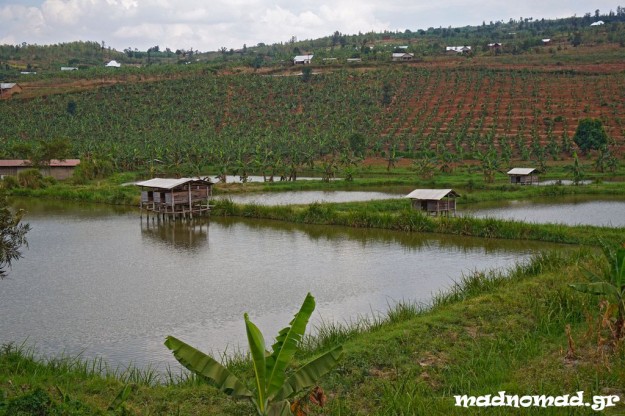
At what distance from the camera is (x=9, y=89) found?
3467 inches

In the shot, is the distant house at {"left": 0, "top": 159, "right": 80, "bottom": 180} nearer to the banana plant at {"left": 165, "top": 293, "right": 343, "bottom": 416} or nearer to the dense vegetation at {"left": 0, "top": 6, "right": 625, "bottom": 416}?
the dense vegetation at {"left": 0, "top": 6, "right": 625, "bottom": 416}

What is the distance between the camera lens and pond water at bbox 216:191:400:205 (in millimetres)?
39716

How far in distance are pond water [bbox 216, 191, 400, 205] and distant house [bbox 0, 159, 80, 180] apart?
56.4 feet

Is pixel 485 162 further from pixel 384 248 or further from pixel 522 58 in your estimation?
pixel 522 58

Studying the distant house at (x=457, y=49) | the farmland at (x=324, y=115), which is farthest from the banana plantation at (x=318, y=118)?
the distant house at (x=457, y=49)

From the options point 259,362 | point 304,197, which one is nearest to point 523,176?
point 304,197

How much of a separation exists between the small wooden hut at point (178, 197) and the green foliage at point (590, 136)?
109 feet

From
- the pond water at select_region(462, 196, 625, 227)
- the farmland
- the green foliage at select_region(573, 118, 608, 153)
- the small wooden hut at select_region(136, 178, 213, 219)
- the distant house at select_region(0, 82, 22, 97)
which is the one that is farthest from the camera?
the distant house at select_region(0, 82, 22, 97)

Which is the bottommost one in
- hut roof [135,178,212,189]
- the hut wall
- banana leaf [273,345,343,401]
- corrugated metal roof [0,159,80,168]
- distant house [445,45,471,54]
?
the hut wall

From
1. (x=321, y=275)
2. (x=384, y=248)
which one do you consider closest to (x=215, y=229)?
(x=384, y=248)

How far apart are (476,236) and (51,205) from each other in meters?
25.2

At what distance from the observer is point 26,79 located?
309 ft

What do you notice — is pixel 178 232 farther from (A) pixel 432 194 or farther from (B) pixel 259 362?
(B) pixel 259 362

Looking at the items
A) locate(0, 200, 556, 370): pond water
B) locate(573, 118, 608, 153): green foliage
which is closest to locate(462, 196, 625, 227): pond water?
locate(0, 200, 556, 370): pond water
